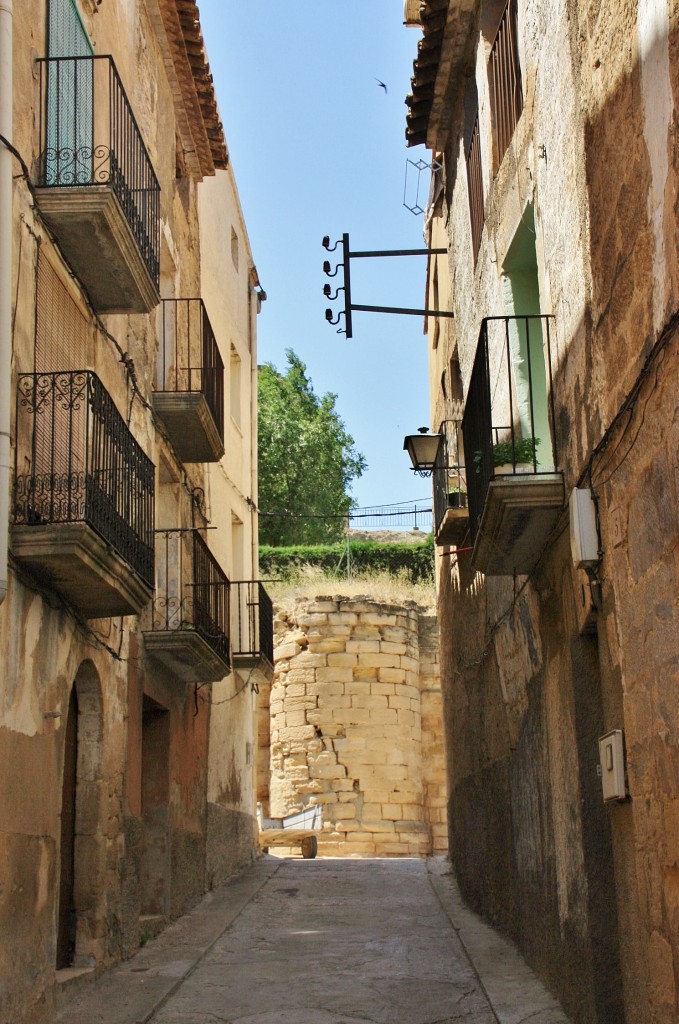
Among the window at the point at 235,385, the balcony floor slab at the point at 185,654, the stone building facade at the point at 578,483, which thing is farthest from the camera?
the window at the point at 235,385

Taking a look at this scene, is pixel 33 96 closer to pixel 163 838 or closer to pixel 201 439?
pixel 201 439

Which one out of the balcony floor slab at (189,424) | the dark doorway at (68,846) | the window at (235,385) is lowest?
the dark doorway at (68,846)

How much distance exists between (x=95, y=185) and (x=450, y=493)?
210 inches

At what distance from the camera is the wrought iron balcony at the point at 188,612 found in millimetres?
12069

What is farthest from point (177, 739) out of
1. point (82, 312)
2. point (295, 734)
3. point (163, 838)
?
point (295, 734)

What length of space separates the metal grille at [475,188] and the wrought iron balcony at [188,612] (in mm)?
3836

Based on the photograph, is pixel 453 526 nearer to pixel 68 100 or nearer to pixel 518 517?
pixel 518 517

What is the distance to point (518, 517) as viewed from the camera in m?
7.71

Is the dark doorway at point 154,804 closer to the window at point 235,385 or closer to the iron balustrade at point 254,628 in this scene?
the iron balustrade at point 254,628

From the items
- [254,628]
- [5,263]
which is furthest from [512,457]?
[254,628]

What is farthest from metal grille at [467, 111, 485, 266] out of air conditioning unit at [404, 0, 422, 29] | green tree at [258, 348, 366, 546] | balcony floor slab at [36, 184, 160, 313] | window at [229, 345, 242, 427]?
green tree at [258, 348, 366, 546]

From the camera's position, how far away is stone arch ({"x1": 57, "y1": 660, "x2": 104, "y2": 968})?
31.6 feet

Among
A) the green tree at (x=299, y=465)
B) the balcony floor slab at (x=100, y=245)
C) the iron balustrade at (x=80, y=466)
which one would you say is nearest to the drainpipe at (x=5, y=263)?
the iron balustrade at (x=80, y=466)

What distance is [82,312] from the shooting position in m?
9.77
